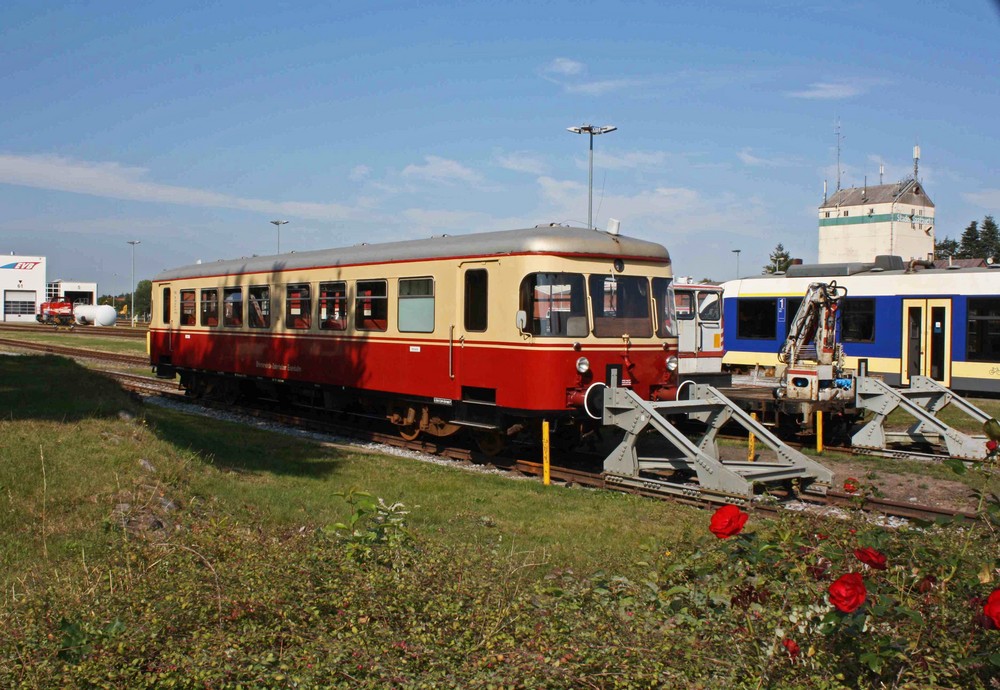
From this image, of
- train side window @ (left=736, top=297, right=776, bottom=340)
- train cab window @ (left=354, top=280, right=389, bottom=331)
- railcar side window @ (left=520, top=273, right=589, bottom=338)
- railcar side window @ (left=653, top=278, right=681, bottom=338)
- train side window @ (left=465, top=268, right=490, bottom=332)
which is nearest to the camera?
railcar side window @ (left=520, top=273, right=589, bottom=338)

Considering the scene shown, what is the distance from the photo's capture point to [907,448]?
15188mm

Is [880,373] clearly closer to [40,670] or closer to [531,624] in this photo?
[531,624]

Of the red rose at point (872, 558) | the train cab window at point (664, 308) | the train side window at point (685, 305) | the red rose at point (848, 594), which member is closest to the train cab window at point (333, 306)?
the train cab window at point (664, 308)

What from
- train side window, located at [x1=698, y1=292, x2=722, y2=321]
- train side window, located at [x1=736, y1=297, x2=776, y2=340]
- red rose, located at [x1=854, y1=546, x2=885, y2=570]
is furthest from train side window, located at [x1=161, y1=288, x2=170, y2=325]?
red rose, located at [x1=854, y1=546, x2=885, y2=570]

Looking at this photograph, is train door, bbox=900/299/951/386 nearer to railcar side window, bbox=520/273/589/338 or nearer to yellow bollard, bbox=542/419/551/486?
railcar side window, bbox=520/273/589/338

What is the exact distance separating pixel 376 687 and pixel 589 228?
Answer: 936 cm

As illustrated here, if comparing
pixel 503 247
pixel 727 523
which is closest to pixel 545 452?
pixel 503 247

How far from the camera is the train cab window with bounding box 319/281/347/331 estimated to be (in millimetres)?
15148

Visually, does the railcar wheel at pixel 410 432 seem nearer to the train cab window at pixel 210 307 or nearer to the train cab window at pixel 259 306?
the train cab window at pixel 259 306

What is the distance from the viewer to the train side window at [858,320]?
21750 millimetres

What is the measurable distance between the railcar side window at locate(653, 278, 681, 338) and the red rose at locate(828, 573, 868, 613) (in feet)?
31.1

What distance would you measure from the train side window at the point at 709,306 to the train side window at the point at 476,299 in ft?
31.8

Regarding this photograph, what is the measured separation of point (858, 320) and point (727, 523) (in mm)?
19474

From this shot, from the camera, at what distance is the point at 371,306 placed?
14.5 meters
